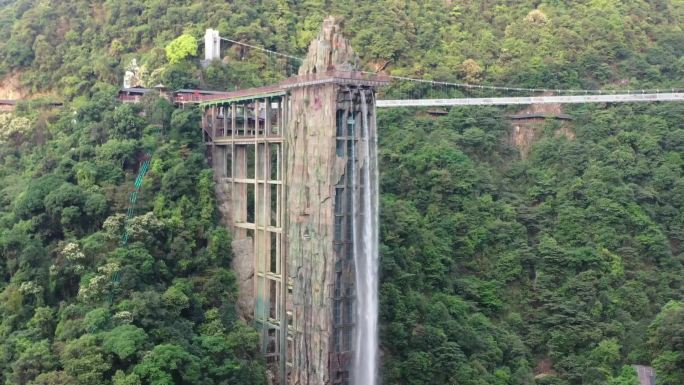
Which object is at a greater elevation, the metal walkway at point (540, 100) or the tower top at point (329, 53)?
the tower top at point (329, 53)

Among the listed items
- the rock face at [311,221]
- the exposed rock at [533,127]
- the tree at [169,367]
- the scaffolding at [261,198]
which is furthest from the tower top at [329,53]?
the exposed rock at [533,127]

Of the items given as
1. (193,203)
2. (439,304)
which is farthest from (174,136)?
(439,304)

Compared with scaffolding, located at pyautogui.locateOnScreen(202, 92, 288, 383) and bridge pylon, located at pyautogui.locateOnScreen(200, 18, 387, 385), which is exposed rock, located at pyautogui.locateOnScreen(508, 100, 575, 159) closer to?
scaffolding, located at pyautogui.locateOnScreen(202, 92, 288, 383)

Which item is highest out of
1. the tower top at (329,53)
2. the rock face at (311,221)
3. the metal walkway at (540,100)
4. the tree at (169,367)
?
the tower top at (329,53)

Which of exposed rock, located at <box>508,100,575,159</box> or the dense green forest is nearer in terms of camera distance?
the dense green forest

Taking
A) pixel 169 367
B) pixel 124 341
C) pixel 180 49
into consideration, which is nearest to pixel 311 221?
pixel 169 367

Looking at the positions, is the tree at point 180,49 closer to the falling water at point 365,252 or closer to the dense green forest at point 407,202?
the dense green forest at point 407,202

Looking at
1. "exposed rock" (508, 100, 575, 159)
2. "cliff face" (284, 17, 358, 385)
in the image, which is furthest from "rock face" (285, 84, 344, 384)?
"exposed rock" (508, 100, 575, 159)
